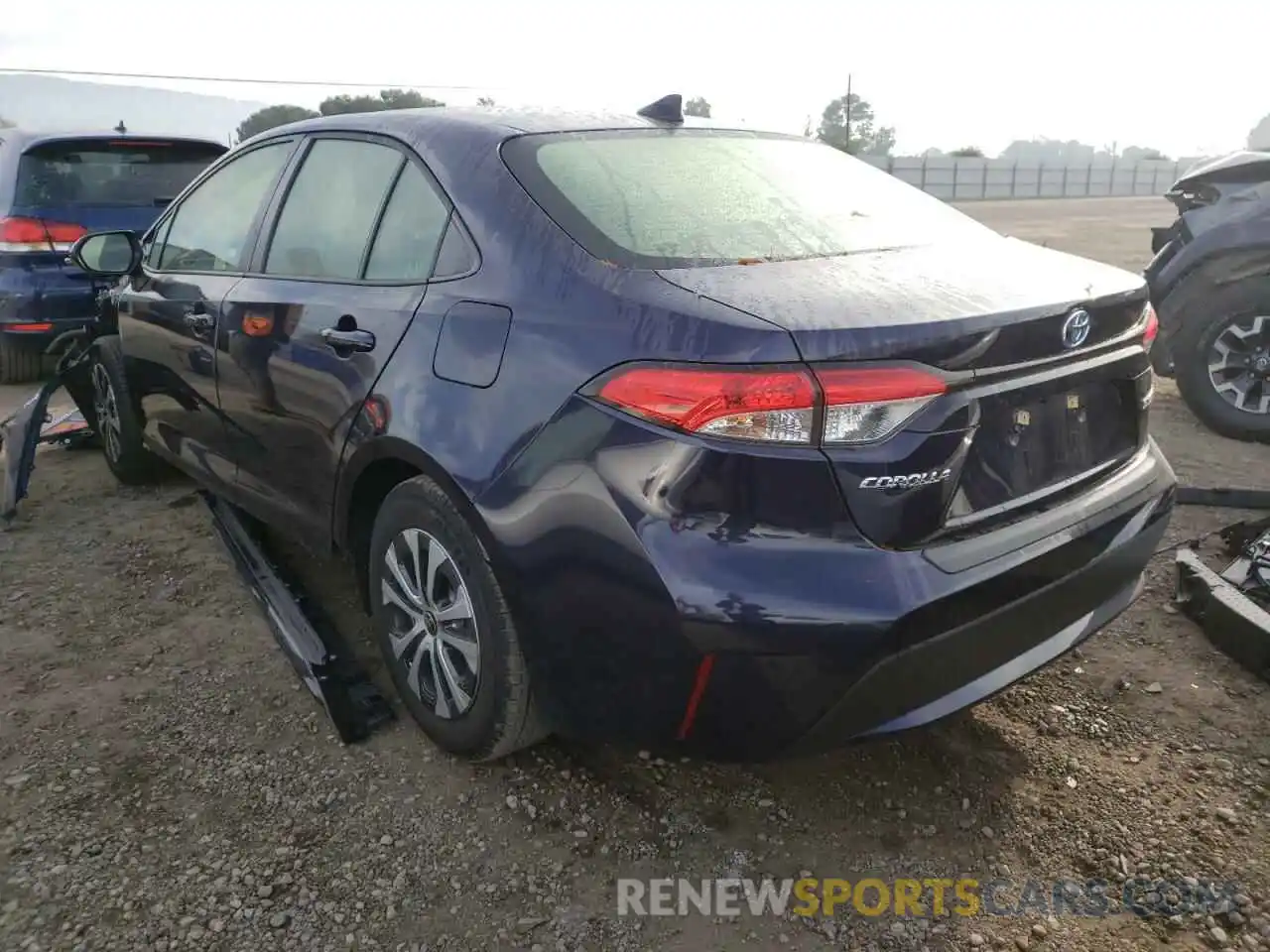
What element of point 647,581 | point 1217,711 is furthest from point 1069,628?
point 647,581

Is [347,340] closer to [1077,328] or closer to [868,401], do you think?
[868,401]

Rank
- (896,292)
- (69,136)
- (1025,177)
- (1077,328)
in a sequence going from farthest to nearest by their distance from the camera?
(1025,177)
(69,136)
(1077,328)
(896,292)

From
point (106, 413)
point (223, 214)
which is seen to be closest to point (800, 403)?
point (223, 214)

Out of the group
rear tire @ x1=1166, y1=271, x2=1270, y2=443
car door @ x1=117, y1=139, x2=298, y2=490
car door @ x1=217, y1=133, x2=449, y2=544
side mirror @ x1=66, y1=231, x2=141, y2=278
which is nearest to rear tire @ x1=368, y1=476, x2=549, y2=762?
car door @ x1=217, y1=133, x2=449, y2=544

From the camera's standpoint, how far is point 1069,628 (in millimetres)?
2236

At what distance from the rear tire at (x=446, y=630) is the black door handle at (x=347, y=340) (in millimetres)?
376

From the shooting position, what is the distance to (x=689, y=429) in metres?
1.81

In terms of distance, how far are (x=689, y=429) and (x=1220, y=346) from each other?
4.57 meters

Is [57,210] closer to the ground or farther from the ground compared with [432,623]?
farther from the ground

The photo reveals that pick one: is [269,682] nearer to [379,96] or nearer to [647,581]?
[647,581]

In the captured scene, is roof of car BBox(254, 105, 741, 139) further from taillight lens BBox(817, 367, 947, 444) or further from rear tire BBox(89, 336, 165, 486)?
rear tire BBox(89, 336, 165, 486)

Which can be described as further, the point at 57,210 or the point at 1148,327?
the point at 57,210

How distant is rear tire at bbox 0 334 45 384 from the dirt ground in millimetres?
4026

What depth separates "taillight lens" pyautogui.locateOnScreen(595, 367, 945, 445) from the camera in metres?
1.77
